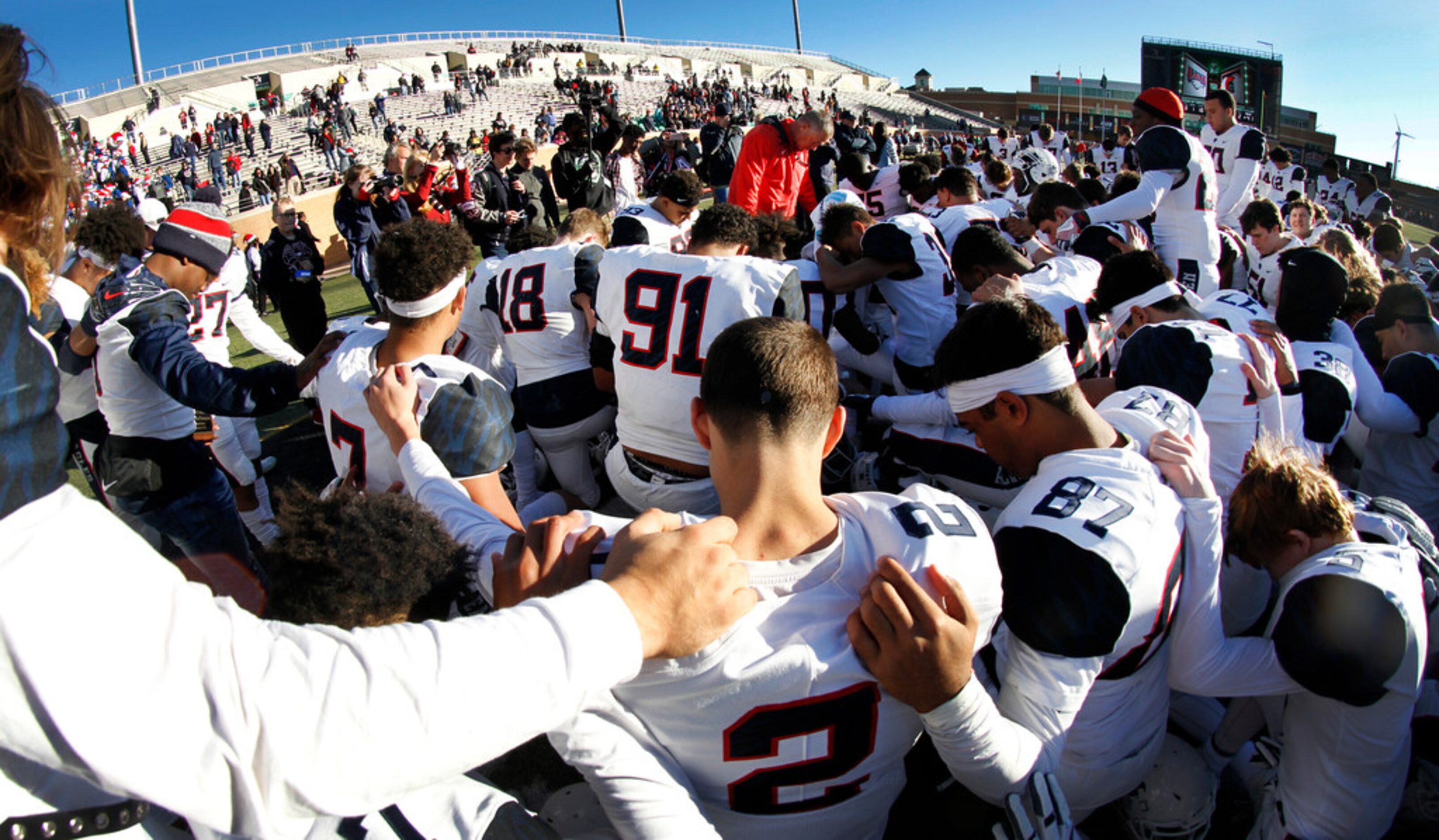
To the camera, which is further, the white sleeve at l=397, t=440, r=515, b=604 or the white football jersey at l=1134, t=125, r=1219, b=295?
the white football jersey at l=1134, t=125, r=1219, b=295

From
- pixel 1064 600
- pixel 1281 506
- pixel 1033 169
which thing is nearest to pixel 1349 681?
pixel 1281 506

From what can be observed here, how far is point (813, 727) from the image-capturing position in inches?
66.1

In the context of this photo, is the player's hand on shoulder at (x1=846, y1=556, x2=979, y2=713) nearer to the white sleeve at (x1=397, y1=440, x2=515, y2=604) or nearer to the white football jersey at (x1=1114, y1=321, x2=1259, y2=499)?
the white sleeve at (x1=397, y1=440, x2=515, y2=604)

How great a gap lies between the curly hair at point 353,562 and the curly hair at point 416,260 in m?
1.36

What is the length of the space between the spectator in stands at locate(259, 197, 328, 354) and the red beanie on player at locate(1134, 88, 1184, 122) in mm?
8232

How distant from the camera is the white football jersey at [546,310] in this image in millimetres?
4633

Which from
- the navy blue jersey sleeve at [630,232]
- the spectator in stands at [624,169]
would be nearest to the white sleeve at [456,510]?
the navy blue jersey sleeve at [630,232]

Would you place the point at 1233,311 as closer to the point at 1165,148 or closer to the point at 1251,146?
the point at 1165,148

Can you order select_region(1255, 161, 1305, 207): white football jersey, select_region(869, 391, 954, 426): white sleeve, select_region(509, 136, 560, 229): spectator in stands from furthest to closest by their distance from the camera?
select_region(1255, 161, 1305, 207): white football jersey
select_region(509, 136, 560, 229): spectator in stands
select_region(869, 391, 954, 426): white sleeve

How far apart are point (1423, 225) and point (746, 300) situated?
37083 mm

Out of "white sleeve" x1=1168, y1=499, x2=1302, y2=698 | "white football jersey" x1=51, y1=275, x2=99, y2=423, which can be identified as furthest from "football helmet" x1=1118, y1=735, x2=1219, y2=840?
"white football jersey" x1=51, y1=275, x2=99, y2=423

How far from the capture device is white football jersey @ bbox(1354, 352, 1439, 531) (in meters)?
3.85

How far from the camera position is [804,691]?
5.30 feet

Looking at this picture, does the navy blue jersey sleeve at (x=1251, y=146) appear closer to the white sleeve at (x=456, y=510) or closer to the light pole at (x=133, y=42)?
the white sleeve at (x=456, y=510)
